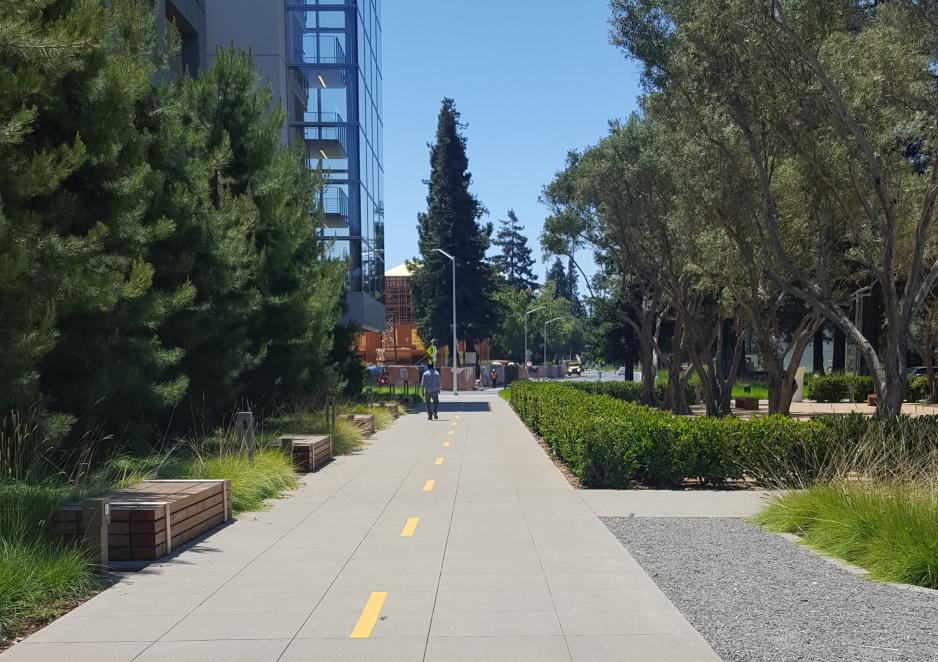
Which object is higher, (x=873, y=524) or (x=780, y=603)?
(x=873, y=524)

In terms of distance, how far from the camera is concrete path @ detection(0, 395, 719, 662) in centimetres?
588

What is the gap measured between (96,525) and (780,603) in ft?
19.0

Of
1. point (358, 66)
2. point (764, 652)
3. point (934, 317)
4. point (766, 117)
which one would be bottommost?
point (764, 652)

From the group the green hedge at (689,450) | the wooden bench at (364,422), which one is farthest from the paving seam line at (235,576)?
the wooden bench at (364,422)

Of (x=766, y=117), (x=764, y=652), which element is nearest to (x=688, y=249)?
(x=766, y=117)

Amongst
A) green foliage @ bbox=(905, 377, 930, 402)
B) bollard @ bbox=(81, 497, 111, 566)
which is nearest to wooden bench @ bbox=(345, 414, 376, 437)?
bollard @ bbox=(81, 497, 111, 566)

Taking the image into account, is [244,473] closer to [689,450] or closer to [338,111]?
[689,450]

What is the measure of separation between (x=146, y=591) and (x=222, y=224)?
10.3 meters

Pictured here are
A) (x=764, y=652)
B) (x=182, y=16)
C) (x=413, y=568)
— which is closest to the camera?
(x=764, y=652)

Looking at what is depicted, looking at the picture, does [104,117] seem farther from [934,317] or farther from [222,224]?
[934,317]

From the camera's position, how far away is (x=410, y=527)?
10.4 meters

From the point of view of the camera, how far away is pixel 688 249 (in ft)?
75.6

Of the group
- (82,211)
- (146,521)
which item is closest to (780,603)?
(146,521)

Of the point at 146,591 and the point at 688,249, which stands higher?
the point at 688,249
